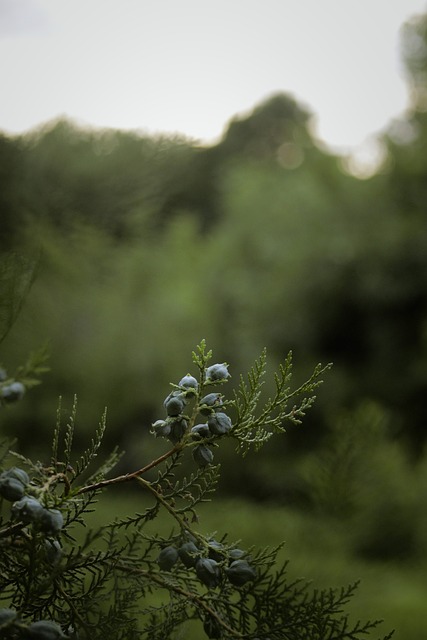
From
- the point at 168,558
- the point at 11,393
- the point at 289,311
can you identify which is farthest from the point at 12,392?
the point at 289,311

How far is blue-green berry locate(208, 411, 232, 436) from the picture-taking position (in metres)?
0.33

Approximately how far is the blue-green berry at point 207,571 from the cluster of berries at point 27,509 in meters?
0.07

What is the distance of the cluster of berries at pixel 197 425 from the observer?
338mm

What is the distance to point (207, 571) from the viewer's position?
33cm

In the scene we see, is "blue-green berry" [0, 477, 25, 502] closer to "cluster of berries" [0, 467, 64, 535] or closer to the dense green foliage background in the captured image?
"cluster of berries" [0, 467, 64, 535]

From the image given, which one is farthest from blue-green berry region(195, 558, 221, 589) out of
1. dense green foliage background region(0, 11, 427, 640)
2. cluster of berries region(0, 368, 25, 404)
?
dense green foliage background region(0, 11, 427, 640)

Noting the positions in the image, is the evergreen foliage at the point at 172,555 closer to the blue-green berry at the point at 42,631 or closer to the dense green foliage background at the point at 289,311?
the blue-green berry at the point at 42,631

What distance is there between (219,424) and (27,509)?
0.09 metres

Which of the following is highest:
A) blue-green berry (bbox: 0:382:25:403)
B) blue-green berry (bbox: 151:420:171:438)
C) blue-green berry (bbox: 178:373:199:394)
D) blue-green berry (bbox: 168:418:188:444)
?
blue-green berry (bbox: 178:373:199:394)

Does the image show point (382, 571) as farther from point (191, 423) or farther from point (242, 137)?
point (242, 137)

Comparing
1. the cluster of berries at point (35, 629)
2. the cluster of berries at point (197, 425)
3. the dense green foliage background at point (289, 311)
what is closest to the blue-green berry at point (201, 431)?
the cluster of berries at point (197, 425)

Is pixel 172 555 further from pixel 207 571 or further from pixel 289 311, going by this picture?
pixel 289 311

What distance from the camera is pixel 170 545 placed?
36cm

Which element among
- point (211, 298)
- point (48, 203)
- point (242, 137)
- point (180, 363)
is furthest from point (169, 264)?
point (48, 203)
